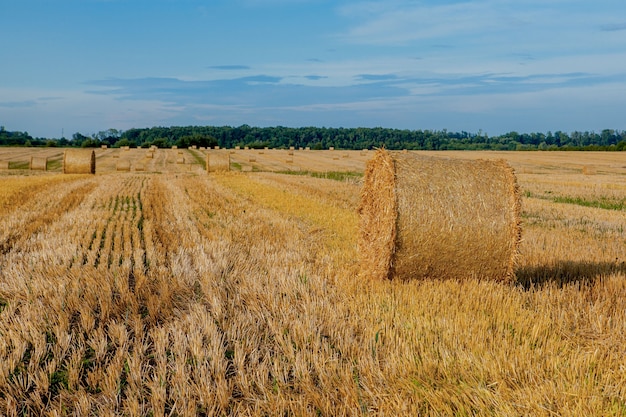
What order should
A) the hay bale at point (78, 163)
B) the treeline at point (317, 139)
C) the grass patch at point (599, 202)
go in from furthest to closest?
the treeline at point (317, 139)
the hay bale at point (78, 163)
the grass patch at point (599, 202)

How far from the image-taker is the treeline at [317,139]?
7944 cm

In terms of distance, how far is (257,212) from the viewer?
44.8 ft

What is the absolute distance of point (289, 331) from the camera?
212 inches

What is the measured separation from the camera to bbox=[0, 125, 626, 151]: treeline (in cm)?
7944

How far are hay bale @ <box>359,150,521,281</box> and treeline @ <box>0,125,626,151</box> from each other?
62.3 meters

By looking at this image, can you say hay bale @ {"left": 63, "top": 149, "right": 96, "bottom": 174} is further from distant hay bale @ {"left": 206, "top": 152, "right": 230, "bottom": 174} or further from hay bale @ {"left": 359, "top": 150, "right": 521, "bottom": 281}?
hay bale @ {"left": 359, "top": 150, "right": 521, "bottom": 281}

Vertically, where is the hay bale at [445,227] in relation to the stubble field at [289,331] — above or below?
above

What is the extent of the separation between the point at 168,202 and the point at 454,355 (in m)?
12.4

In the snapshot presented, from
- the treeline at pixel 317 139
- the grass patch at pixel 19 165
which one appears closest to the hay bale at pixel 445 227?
the grass patch at pixel 19 165

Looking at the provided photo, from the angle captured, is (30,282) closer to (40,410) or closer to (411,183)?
(40,410)

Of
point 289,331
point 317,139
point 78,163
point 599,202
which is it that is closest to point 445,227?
point 289,331

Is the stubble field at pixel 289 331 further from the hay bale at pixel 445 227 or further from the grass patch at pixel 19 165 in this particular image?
the grass patch at pixel 19 165

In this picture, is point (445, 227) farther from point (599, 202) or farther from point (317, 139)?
point (317, 139)

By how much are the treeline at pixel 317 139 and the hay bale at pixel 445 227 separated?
62252mm
